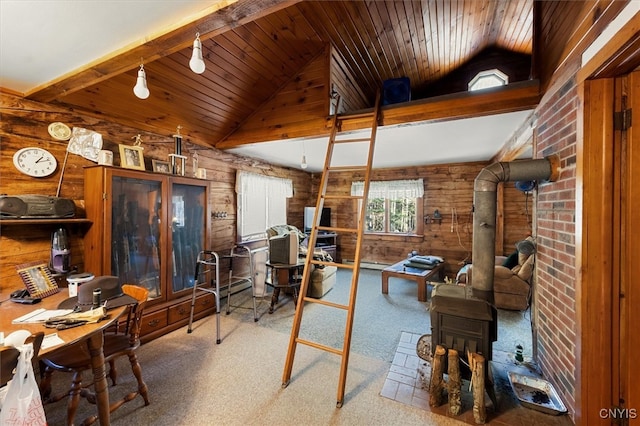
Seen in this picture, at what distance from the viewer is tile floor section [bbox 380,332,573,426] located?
1601mm

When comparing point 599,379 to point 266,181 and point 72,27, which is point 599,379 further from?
point 266,181

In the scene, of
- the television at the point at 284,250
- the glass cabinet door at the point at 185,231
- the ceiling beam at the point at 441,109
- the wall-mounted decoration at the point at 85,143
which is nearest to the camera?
the ceiling beam at the point at 441,109

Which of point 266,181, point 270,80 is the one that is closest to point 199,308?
point 266,181

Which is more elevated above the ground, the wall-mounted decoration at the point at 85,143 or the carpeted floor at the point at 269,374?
the wall-mounted decoration at the point at 85,143

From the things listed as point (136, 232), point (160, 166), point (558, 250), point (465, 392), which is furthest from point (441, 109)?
point (136, 232)

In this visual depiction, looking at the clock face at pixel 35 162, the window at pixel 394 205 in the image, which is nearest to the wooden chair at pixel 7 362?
the clock face at pixel 35 162

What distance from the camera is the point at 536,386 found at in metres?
1.82

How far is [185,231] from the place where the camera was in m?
3.02

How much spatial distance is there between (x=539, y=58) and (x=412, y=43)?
1.51 metres

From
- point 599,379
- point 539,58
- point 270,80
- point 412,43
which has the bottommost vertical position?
point 599,379

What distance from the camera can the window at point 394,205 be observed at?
5.41 m

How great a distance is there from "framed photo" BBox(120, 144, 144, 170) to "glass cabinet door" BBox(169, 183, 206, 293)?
0.37 meters

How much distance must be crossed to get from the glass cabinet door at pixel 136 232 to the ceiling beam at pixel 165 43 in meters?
0.78

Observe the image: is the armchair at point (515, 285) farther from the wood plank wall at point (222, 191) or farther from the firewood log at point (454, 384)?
the firewood log at point (454, 384)
